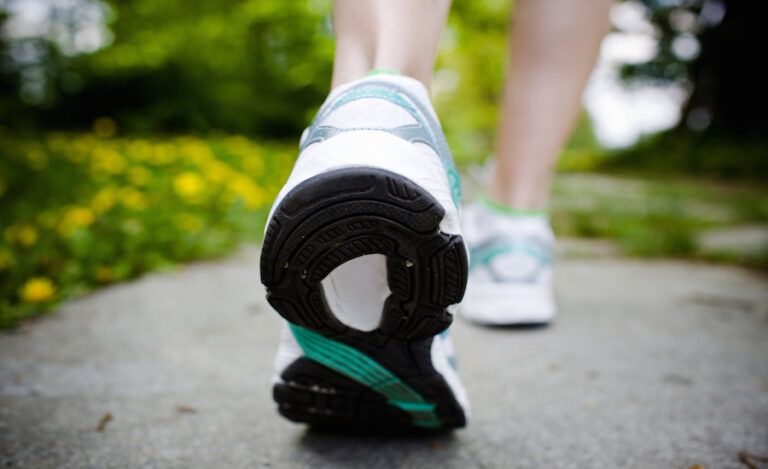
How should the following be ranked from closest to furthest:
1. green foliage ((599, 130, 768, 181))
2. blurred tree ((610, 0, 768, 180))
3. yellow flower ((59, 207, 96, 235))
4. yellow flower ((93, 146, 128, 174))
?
yellow flower ((59, 207, 96, 235))
yellow flower ((93, 146, 128, 174))
green foliage ((599, 130, 768, 181))
blurred tree ((610, 0, 768, 180))

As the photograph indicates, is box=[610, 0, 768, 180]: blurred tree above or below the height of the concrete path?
below

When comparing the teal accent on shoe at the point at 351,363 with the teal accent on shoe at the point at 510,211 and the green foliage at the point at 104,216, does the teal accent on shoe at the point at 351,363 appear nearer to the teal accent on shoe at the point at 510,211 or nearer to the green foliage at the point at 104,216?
the teal accent on shoe at the point at 510,211

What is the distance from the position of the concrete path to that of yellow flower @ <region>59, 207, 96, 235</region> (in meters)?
0.39

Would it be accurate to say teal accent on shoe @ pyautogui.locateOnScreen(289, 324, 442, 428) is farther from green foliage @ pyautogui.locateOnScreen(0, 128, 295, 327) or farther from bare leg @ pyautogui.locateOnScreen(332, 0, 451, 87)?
green foliage @ pyautogui.locateOnScreen(0, 128, 295, 327)

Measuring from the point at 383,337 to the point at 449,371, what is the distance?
12 centimetres

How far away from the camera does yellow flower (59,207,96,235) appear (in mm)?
1708

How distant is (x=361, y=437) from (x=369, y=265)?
260mm

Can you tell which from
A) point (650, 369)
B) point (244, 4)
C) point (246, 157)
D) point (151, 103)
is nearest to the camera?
point (650, 369)

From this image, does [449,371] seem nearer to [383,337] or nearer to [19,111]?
[383,337]

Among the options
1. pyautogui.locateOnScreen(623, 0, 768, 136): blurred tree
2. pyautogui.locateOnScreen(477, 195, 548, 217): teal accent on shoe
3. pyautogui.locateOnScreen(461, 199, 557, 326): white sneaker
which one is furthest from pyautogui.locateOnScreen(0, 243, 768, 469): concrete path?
pyautogui.locateOnScreen(623, 0, 768, 136): blurred tree

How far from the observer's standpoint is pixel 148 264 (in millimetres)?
1593

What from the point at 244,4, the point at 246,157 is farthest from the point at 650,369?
the point at 244,4

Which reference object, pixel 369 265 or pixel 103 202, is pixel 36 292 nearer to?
pixel 103 202

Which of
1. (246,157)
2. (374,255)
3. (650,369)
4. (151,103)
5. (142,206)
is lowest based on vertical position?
(151,103)
